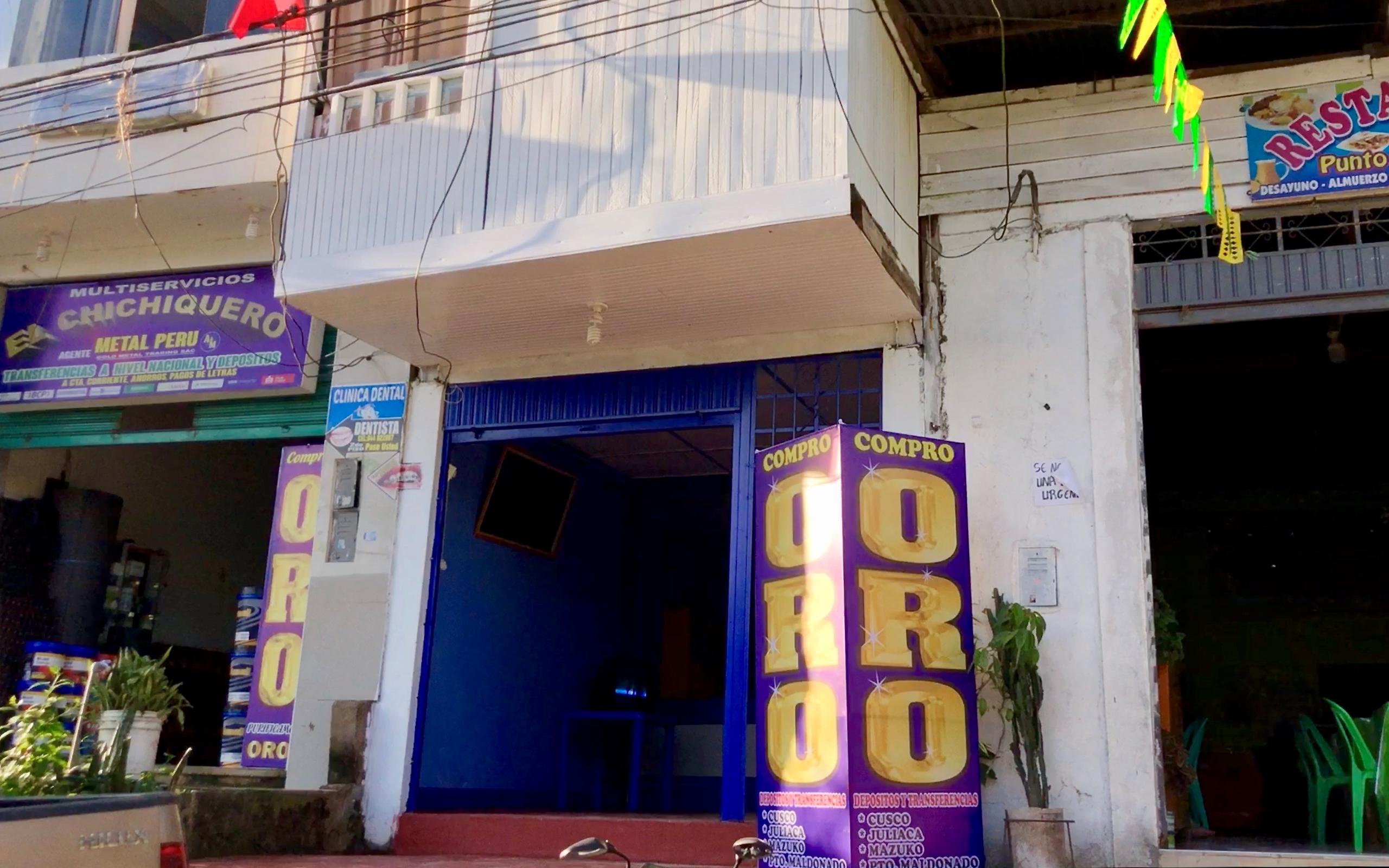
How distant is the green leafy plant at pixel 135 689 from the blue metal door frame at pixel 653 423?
1570 millimetres

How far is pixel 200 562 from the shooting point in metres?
11.9

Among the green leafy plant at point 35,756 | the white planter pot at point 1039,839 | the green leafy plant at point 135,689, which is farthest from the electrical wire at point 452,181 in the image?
the white planter pot at point 1039,839

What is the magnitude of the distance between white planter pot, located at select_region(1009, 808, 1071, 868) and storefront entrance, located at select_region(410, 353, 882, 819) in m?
1.69

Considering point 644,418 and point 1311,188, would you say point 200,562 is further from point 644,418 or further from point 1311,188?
point 1311,188

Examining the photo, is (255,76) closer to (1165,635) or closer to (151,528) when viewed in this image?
(151,528)

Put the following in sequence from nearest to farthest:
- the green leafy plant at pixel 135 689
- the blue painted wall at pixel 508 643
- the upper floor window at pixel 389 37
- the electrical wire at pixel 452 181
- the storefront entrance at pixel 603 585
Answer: the green leafy plant at pixel 135 689, the electrical wire at pixel 452 181, the storefront entrance at pixel 603 585, the upper floor window at pixel 389 37, the blue painted wall at pixel 508 643

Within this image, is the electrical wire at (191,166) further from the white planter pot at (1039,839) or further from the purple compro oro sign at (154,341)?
the white planter pot at (1039,839)

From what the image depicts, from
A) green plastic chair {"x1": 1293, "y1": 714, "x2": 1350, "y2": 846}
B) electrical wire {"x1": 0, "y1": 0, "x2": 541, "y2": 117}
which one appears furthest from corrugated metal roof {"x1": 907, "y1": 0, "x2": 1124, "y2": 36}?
green plastic chair {"x1": 1293, "y1": 714, "x2": 1350, "y2": 846}

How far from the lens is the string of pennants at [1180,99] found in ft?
17.6

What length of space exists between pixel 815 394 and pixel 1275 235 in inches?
111

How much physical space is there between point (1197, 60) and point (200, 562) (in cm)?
984

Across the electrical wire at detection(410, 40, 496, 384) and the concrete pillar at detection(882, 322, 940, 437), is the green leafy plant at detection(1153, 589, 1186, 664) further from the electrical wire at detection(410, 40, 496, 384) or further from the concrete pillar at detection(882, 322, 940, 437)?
the electrical wire at detection(410, 40, 496, 384)

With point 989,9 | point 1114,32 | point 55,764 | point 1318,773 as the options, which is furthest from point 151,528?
point 1318,773

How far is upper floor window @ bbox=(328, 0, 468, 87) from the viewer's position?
7.88 m
